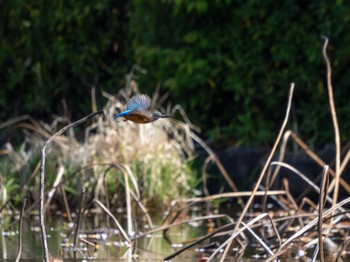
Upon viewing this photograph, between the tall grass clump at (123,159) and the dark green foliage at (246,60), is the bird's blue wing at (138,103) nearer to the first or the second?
the tall grass clump at (123,159)

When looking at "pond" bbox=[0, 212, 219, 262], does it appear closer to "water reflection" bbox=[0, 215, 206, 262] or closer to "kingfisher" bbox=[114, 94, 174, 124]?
"water reflection" bbox=[0, 215, 206, 262]

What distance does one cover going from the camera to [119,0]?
44.1 feet

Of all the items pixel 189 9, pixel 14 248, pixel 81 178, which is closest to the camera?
pixel 14 248

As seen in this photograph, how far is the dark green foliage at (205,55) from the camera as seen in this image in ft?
34.6

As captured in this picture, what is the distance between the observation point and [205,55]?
11.5m

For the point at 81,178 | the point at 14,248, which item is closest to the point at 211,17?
the point at 81,178

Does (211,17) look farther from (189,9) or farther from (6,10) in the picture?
(6,10)

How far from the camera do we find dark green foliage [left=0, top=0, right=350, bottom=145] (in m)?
10.6

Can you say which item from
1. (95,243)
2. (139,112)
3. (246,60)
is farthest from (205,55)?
(139,112)

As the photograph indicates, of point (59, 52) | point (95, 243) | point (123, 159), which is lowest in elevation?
point (123, 159)

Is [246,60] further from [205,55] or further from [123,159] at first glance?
[123,159]

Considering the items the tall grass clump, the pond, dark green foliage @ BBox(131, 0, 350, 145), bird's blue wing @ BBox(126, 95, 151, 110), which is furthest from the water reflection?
dark green foliage @ BBox(131, 0, 350, 145)

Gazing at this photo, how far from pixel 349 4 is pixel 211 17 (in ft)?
6.04

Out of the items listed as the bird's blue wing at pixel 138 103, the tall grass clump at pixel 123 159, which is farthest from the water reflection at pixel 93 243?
the bird's blue wing at pixel 138 103
